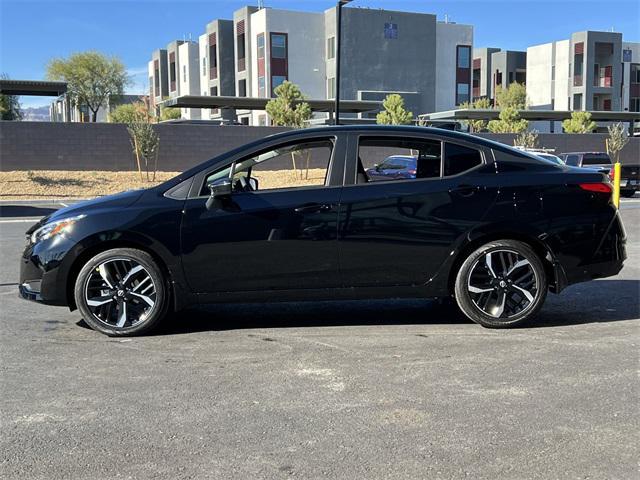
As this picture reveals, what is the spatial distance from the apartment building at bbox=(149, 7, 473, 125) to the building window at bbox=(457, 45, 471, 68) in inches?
3.8

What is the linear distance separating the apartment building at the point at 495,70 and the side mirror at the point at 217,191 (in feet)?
224

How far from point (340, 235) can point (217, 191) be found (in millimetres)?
1060

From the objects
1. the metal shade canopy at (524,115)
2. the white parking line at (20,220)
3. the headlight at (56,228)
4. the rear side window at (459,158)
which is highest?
the metal shade canopy at (524,115)

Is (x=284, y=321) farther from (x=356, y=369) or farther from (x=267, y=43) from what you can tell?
(x=267, y=43)

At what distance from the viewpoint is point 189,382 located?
4.29 metres

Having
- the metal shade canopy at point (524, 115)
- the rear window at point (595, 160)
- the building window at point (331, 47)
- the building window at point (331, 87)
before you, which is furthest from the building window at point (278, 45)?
the rear window at point (595, 160)

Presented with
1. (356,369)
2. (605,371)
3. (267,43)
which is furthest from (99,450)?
(267,43)

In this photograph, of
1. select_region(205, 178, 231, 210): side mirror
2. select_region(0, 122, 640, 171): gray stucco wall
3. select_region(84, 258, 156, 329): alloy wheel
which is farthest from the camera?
select_region(0, 122, 640, 171): gray stucco wall

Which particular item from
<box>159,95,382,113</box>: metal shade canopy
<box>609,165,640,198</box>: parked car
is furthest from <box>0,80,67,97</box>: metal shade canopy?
<box>609,165,640,198</box>: parked car

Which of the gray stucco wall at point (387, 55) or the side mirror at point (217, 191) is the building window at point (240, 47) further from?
the side mirror at point (217, 191)

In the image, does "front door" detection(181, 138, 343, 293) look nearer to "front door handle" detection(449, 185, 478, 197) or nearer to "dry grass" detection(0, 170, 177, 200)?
"front door handle" detection(449, 185, 478, 197)

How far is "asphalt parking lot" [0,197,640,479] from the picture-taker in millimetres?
3209

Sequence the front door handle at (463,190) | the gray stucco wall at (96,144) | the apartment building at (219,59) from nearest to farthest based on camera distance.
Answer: the front door handle at (463,190)
the gray stucco wall at (96,144)
the apartment building at (219,59)

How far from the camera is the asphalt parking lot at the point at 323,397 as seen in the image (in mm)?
3209
